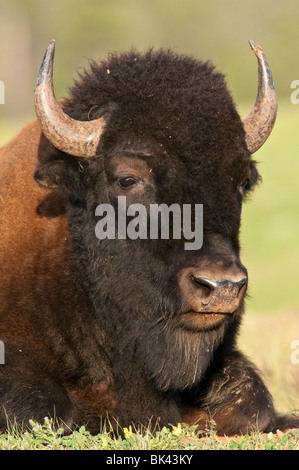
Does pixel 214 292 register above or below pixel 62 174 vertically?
below

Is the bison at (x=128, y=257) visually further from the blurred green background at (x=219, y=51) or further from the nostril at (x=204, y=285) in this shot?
the blurred green background at (x=219, y=51)

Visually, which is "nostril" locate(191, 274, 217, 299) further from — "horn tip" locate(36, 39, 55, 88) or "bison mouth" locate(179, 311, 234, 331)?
"horn tip" locate(36, 39, 55, 88)

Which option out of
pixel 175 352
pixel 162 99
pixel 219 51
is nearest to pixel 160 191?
pixel 162 99

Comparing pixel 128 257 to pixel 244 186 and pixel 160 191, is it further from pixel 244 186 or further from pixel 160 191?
pixel 244 186

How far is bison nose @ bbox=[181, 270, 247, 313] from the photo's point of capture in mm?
5137

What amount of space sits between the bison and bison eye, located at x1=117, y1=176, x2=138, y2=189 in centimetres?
1

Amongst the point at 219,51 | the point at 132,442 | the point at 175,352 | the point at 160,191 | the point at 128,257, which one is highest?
the point at 219,51

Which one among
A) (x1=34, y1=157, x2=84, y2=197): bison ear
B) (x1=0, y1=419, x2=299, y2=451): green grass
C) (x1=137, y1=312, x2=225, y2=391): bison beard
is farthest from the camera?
(x1=34, y1=157, x2=84, y2=197): bison ear

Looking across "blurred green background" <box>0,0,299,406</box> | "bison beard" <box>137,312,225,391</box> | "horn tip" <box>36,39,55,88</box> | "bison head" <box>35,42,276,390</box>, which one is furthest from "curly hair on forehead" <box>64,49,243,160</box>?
"blurred green background" <box>0,0,299,406</box>

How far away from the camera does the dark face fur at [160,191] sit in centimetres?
554

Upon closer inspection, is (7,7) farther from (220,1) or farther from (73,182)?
(73,182)

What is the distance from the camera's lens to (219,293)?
5.14 metres

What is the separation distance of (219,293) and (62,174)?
170 cm
